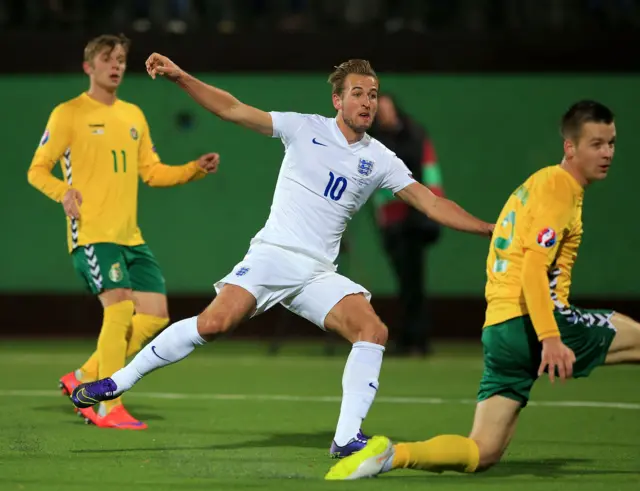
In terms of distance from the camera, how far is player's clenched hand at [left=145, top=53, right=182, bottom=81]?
6594 millimetres

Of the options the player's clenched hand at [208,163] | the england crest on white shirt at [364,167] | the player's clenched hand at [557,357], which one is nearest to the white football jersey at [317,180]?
the england crest on white shirt at [364,167]

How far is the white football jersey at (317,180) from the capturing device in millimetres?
6863

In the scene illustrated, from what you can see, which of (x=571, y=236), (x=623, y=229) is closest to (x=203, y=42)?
(x=623, y=229)

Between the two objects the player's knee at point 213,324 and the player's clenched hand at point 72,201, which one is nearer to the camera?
the player's knee at point 213,324

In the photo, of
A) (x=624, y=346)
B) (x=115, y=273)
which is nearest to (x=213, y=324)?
(x=115, y=273)

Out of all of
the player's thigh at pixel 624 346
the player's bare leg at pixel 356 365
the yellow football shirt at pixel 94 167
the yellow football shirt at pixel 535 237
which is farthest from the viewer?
the yellow football shirt at pixel 94 167

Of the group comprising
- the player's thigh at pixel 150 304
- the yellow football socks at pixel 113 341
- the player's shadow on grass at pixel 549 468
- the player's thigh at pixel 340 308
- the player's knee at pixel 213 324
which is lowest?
the player's shadow on grass at pixel 549 468

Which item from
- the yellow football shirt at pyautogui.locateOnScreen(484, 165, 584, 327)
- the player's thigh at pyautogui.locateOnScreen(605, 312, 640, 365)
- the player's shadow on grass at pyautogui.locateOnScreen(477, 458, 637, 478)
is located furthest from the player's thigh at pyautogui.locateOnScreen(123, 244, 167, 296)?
the player's thigh at pyautogui.locateOnScreen(605, 312, 640, 365)

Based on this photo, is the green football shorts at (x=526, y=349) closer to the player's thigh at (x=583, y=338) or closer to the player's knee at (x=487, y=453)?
the player's thigh at (x=583, y=338)

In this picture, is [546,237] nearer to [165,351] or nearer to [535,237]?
[535,237]

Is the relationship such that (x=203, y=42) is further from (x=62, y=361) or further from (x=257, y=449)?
(x=257, y=449)

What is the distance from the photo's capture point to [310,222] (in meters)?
6.87

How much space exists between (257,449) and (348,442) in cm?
82

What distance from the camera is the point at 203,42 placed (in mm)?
14875
